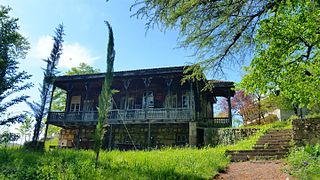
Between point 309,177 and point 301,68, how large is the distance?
5.06m

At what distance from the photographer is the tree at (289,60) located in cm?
754

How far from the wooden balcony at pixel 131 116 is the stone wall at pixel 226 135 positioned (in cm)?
188

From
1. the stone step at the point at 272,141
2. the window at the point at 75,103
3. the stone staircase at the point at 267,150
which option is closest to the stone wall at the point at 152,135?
the window at the point at 75,103

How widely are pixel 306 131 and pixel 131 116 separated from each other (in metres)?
11.1

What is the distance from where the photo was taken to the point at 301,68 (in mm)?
8445

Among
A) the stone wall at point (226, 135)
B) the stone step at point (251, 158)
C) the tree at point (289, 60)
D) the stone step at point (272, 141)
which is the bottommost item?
the stone step at point (251, 158)

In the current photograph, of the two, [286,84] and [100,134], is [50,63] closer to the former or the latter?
[100,134]

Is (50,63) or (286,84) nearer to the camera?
(286,84)

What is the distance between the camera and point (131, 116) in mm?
17578

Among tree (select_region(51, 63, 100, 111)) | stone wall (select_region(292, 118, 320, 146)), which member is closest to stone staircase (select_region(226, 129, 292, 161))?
stone wall (select_region(292, 118, 320, 146))

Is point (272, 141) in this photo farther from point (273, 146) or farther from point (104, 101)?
point (104, 101)

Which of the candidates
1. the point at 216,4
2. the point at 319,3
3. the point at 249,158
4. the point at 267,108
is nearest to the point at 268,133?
the point at 249,158

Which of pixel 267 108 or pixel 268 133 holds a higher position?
pixel 267 108

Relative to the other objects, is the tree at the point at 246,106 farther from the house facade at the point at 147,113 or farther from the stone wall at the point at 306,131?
the stone wall at the point at 306,131
